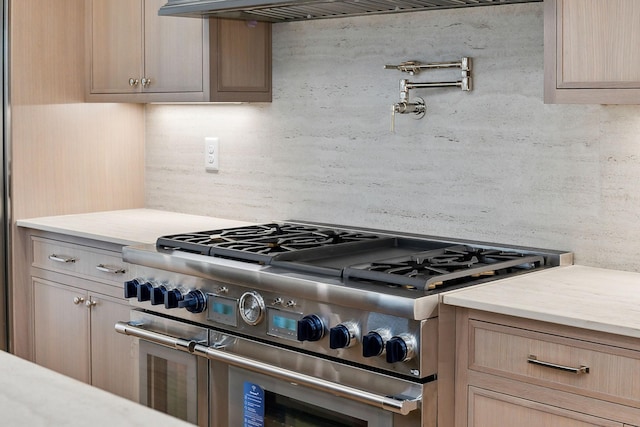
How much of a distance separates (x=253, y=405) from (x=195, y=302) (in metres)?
0.36

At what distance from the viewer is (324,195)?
11.0ft

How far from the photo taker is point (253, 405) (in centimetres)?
265

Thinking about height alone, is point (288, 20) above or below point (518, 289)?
above

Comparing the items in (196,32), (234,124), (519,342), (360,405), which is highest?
(196,32)

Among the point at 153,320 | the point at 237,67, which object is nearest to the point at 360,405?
the point at 153,320

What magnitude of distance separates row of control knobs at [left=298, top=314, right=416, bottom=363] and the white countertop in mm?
1026

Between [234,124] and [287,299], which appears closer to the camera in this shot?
[287,299]

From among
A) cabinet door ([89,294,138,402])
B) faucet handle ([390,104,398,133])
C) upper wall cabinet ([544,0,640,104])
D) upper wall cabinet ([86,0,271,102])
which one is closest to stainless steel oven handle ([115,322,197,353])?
cabinet door ([89,294,138,402])

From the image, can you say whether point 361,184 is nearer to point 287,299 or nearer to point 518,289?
point 287,299

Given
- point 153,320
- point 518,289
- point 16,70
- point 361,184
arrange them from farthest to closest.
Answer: point 16,70 < point 361,184 < point 153,320 < point 518,289

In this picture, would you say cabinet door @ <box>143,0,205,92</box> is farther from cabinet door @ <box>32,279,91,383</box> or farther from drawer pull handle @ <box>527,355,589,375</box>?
drawer pull handle @ <box>527,355,589,375</box>

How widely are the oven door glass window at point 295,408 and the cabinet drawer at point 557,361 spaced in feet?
1.00

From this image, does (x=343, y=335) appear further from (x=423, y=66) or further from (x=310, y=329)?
(x=423, y=66)

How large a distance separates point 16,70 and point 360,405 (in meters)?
2.13
